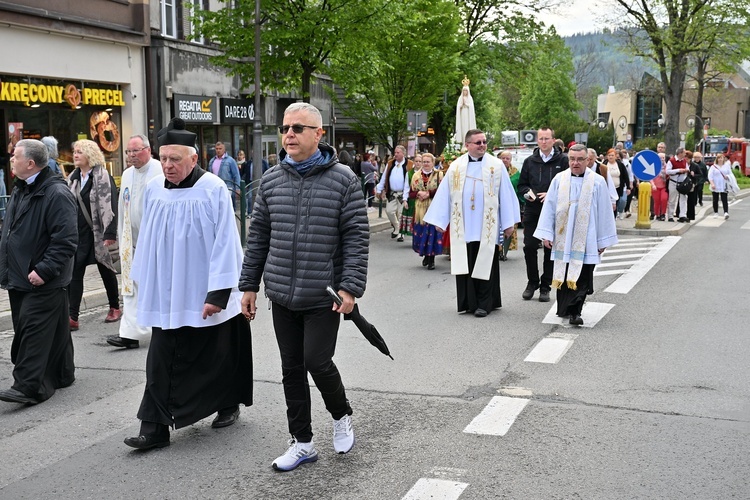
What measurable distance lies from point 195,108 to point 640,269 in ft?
53.7

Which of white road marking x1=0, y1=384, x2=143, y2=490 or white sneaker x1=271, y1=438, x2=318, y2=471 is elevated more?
white sneaker x1=271, y1=438, x2=318, y2=471

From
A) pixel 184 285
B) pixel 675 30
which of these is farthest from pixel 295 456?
pixel 675 30

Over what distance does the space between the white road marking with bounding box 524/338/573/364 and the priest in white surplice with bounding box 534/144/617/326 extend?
898 millimetres

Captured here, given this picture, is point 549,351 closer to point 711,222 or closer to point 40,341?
point 40,341

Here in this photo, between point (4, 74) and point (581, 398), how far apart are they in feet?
53.2

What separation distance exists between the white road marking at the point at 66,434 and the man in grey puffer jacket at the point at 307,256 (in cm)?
137

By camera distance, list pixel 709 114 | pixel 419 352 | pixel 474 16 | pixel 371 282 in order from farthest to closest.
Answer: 1. pixel 709 114
2. pixel 474 16
3. pixel 371 282
4. pixel 419 352

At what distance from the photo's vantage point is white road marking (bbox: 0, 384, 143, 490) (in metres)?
5.46

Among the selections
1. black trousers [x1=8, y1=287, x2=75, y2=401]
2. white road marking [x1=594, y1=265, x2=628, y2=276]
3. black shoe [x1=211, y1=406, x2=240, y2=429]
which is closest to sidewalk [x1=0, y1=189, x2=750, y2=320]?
black trousers [x1=8, y1=287, x2=75, y2=401]

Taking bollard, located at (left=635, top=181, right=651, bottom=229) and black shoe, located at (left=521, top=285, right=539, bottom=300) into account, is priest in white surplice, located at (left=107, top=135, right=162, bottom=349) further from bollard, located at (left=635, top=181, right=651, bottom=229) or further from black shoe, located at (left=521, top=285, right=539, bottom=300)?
bollard, located at (left=635, top=181, right=651, bottom=229)

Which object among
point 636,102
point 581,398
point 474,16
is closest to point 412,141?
point 474,16

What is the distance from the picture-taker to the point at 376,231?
2106 cm

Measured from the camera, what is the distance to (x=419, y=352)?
27.2ft

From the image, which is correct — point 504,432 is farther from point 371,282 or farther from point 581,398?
point 371,282
